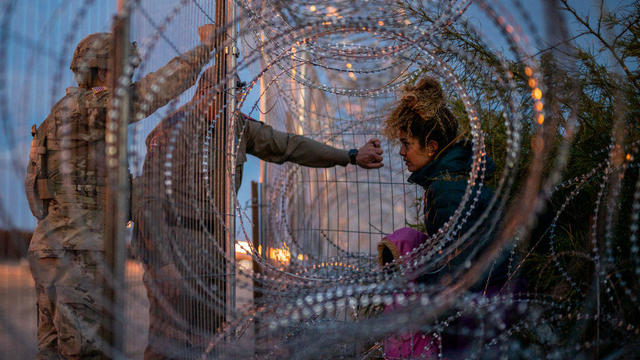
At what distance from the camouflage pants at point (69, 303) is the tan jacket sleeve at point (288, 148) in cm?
145

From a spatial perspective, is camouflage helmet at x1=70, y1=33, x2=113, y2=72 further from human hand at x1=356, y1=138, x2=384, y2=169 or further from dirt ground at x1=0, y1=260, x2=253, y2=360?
human hand at x1=356, y1=138, x2=384, y2=169

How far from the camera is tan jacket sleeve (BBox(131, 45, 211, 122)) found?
6.86 feet

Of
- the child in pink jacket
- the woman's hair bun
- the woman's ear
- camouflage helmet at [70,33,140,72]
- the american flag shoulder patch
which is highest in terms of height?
camouflage helmet at [70,33,140,72]

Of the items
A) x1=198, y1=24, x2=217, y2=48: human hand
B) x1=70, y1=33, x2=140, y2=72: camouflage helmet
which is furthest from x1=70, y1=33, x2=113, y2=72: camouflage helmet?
x1=198, y1=24, x2=217, y2=48: human hand

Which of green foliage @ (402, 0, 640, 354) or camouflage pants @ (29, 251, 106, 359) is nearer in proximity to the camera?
green foliage @ (402, 0, 640, 354)

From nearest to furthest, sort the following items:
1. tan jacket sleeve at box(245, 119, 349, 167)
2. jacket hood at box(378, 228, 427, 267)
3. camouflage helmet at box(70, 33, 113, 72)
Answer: camouflage helmet at box(70, 33, 113, 72) → jacket hood at box(378, 228, 427, 267) → tan jacket sleeve at box(245, 119, 349, 167)

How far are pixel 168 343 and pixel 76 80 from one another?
1.28 m

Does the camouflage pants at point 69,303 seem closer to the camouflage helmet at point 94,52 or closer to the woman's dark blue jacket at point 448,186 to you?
the camouflage helmet at point 94,52

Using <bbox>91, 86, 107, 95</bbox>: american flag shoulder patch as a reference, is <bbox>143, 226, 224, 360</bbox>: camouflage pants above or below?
below

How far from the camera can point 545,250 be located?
2814 millimetres

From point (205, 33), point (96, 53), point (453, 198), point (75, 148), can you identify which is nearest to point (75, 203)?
point (75, 148)

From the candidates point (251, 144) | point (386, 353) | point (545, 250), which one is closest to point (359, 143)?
point (251, 144)

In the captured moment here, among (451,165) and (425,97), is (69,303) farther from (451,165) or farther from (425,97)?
(425,97)

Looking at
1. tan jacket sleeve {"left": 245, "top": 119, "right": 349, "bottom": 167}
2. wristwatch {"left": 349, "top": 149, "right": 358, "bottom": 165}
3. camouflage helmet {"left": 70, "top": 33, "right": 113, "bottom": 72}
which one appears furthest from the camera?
wristwatch {"left": 349, "top": 149, "right": 358, "bottom": 165}
